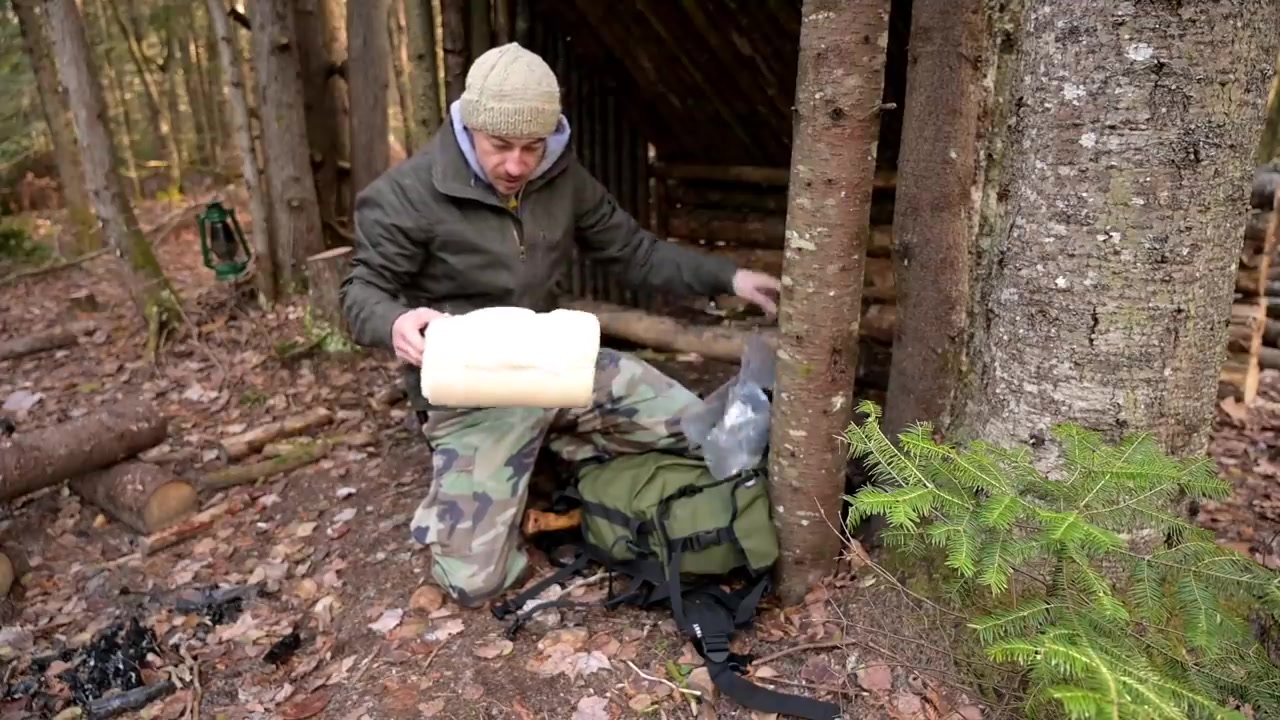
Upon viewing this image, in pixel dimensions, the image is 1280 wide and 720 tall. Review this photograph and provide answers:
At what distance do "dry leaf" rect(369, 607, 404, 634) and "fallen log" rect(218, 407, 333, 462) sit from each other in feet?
5.49

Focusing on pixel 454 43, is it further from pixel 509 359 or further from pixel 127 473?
pixel 509 359

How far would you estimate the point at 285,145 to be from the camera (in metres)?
5.53

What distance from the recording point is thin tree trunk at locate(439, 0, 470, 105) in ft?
14.8

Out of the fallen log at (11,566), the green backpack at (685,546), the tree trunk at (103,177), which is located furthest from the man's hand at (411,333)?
the tree trunk at (103,177)

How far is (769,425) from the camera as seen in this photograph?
9.33 ft

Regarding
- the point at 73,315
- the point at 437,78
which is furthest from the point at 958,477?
the point at 73,315

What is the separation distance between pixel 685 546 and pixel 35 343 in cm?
561

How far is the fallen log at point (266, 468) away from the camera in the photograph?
3.96 metres

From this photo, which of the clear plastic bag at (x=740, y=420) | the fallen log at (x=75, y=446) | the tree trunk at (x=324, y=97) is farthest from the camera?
the tree trunk at (x=324, y=97)

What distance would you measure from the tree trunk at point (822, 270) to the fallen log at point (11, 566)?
291 cm

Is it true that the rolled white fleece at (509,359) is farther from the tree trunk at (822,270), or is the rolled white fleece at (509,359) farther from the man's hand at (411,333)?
the tree trunk at (822,270)

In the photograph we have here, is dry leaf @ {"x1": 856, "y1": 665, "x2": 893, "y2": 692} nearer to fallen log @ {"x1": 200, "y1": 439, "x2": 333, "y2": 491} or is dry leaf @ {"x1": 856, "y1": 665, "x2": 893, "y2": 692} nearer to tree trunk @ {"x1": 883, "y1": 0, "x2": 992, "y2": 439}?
tree trunk @ {"x1": 883, "y1": 0, "x2": 992, "y2": 439}

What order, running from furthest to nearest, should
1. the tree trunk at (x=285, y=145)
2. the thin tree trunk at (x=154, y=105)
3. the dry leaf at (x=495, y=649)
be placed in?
the thin tree trunk at (x=154, y=105) → the tree trunk at (x=285, y=145) → the dry leaf at (x=495, y=649)

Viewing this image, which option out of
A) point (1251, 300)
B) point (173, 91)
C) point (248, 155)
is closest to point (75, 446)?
point (248, 155)
